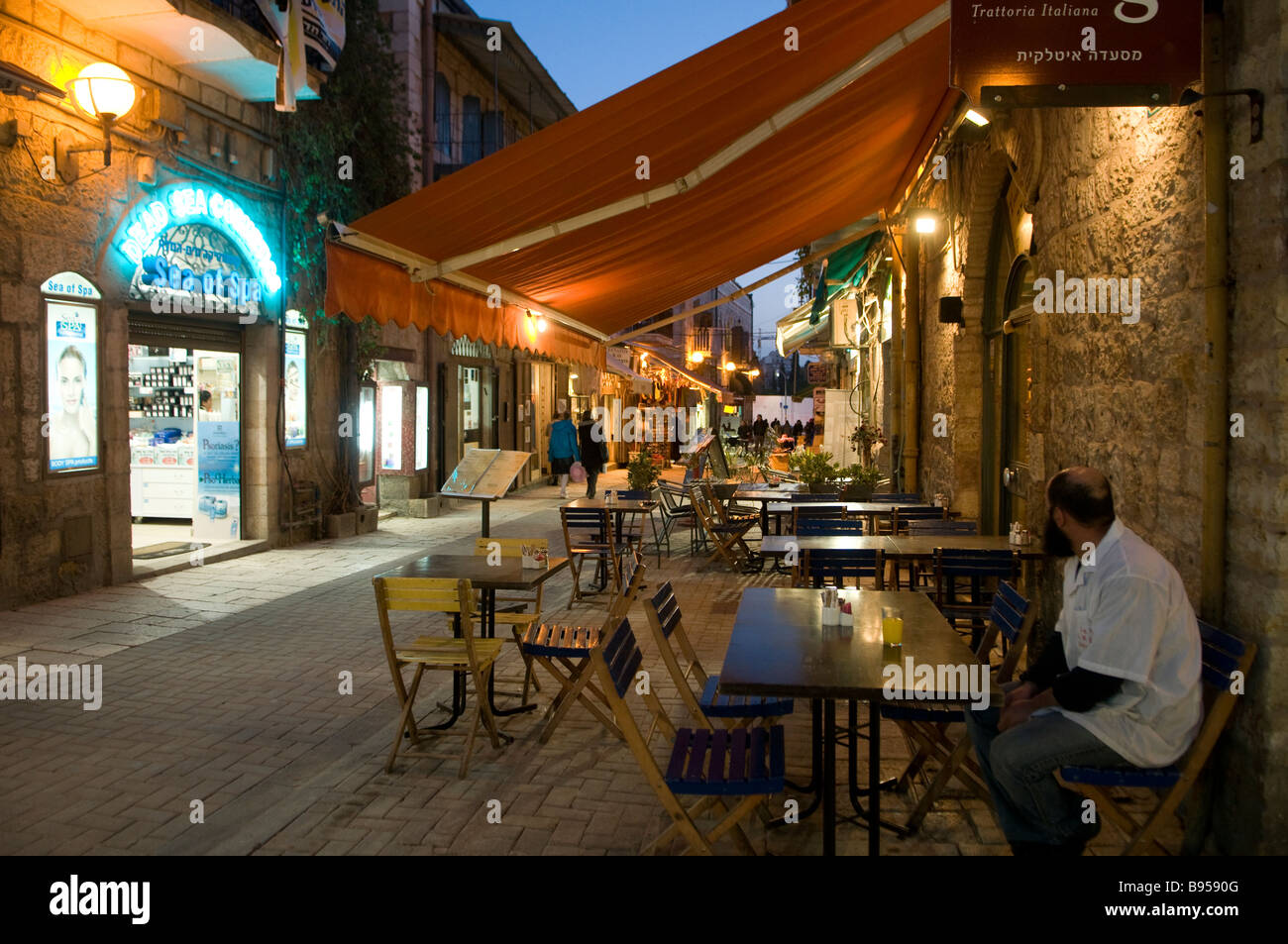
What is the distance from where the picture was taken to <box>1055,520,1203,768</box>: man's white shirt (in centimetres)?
288

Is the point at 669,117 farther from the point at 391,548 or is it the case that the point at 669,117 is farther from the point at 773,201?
the point at 391,548

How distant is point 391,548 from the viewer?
10906mm

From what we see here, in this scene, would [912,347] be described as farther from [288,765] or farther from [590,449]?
[288,765]

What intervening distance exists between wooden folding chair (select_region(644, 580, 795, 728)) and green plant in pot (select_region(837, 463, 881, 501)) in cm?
566

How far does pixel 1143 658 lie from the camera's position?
2867mm

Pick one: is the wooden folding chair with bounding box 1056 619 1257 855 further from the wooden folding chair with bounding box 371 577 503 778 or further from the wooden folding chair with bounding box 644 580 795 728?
the wooden folding chair with bounding box 371 577 503 778

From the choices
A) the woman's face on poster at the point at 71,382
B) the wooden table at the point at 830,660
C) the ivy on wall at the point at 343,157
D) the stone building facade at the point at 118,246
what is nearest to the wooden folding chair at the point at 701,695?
the wooden table at the point at 830,660

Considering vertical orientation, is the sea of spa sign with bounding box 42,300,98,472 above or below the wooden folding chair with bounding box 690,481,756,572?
above

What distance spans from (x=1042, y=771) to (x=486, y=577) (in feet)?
9.39

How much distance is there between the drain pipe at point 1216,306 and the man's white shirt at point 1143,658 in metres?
0.56

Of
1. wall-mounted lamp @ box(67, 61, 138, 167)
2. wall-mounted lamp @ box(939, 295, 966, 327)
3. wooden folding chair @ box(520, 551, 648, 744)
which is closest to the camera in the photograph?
wooden folding chair @ box(520, 551, 648, 744)

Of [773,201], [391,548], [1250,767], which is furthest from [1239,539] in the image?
[391,548]

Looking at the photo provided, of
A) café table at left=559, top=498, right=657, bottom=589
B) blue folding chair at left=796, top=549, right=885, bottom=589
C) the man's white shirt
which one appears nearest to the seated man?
the man's white shirt

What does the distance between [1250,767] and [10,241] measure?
8428 millimetres
